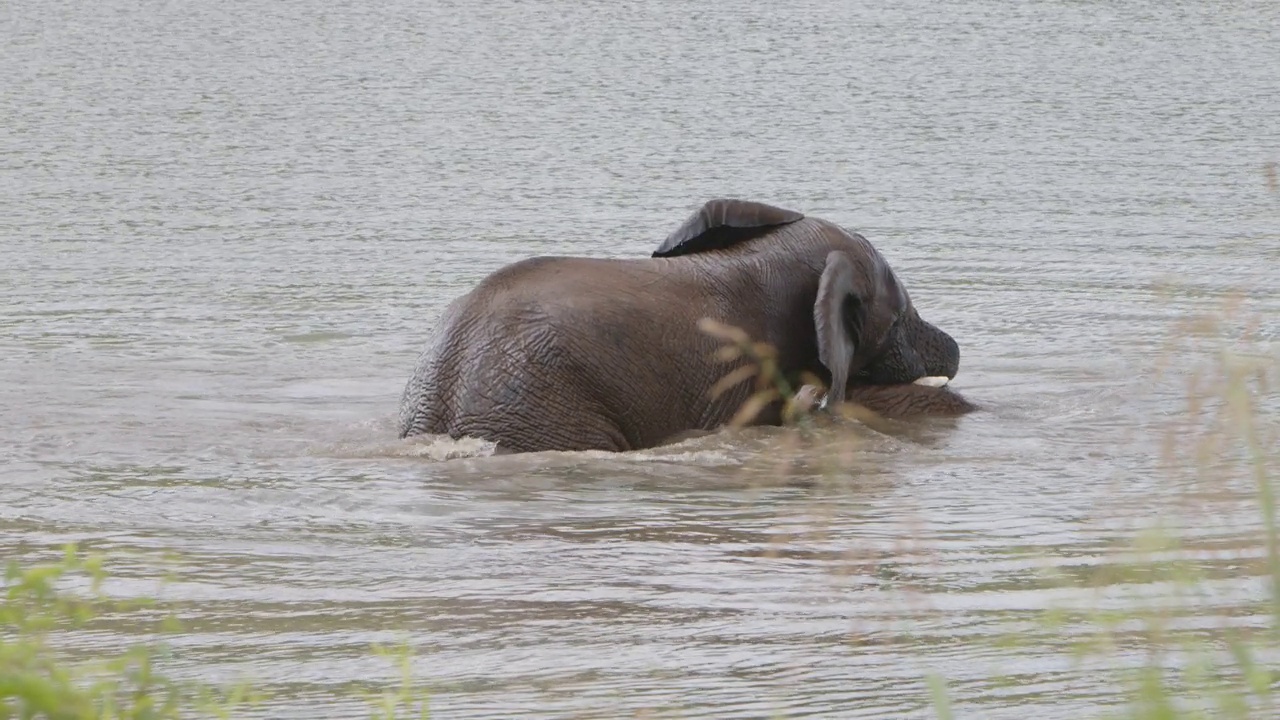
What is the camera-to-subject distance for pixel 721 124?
A: 947 inches

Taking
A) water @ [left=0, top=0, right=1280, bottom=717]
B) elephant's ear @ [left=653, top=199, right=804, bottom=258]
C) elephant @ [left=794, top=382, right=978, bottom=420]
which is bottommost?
elephant @ [left=794, top=382, right=978, bottom=420]

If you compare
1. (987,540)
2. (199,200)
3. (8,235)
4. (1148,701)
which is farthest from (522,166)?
(1148,701)

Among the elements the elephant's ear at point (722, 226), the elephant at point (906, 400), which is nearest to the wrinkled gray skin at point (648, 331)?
the elephant's ear at point (722, 226)

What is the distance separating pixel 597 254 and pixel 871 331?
502 cm

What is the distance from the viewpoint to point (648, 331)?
945cm

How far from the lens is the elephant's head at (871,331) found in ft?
33.1

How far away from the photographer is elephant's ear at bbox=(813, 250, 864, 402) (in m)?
10.0

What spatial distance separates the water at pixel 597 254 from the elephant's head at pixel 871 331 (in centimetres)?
44

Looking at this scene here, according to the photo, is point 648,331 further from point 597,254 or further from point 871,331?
point 597,254

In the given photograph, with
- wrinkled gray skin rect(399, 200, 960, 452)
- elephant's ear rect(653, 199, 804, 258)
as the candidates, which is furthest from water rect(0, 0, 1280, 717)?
elephant's ear rect(653, 199, 804, 258)

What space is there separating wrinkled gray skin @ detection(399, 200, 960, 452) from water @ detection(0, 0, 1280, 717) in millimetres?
238

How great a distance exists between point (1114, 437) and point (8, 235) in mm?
9738

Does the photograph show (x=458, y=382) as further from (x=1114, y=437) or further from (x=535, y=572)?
(x=1114, y=437)

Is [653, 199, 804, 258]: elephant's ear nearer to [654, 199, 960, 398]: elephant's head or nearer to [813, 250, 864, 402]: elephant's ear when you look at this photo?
[654, 199, 960, 398]: elephant's head
